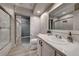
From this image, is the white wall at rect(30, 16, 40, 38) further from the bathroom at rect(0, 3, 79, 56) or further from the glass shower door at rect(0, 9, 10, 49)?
the glass shower door at rect(0, 9, 10, 49)

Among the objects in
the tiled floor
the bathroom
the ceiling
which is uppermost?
the ceiling

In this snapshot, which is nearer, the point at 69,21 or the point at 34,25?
the point at 69,21

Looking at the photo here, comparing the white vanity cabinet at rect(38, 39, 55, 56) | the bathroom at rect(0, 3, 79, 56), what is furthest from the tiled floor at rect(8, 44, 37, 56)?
the white vanity cabinet at rect(38, 39, 55, 56)

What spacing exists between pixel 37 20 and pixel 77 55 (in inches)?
90.0

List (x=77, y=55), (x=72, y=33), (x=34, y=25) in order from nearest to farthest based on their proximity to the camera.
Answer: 1. (x=77, y=55)
2. (x=72, y=33)
3. (x=34, y=25)

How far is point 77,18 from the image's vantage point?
5.15ft

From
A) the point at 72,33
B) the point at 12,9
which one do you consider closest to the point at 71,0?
the point at 72,33

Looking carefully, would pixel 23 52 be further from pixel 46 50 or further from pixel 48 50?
pixel 48 50

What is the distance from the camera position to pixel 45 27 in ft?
12.3

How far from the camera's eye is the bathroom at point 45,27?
144 cm

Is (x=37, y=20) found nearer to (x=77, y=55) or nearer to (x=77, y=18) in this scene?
(x=77, y=18)

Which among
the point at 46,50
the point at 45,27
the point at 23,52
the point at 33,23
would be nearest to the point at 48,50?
the point at 46,50

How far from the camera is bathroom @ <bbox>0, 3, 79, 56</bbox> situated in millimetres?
1442

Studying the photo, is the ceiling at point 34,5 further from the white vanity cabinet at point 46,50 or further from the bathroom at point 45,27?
the white vanity cabinet at point 46,50
